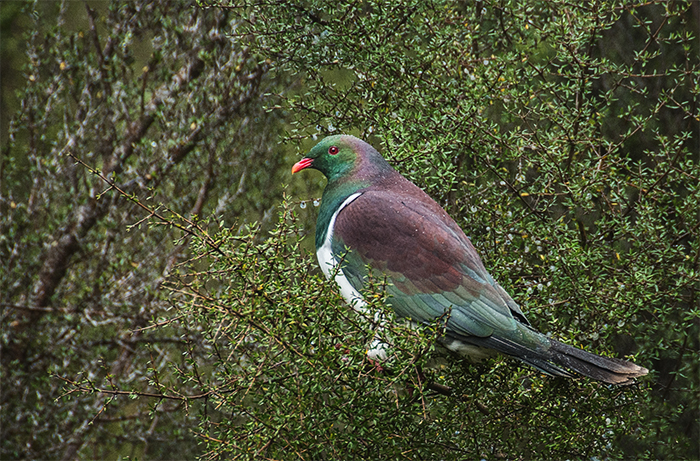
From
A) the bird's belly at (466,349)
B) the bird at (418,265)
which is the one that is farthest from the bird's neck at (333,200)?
the bird's belly at (466,349)

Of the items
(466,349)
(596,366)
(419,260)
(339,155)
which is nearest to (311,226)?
(339,155)

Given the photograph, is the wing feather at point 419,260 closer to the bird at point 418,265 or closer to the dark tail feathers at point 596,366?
the bird at point 418,265

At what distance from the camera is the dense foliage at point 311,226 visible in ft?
4.77

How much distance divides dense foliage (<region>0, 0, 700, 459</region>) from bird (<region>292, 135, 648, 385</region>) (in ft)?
0.28

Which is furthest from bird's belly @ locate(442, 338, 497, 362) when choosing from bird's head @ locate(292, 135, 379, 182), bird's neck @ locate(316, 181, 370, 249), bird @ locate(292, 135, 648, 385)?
bird's head @ locate(292, 135, 379, 182)

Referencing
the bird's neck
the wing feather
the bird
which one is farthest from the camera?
the bird's neck

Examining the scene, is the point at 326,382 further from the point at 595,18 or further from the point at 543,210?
the point at 595,18

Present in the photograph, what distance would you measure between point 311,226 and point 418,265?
5.81ft

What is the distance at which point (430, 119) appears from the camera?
2.02 metres

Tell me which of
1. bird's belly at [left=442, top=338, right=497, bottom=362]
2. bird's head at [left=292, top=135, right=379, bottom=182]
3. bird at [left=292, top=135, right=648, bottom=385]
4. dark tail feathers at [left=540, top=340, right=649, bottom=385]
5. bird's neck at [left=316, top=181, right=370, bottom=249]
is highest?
bird's head at [left=292, top=135, right=379, bottom=182]

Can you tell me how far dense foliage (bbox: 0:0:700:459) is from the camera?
4.77 ft

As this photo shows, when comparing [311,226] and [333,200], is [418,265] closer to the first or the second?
[333,200]

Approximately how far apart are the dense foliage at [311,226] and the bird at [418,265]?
0.28ft

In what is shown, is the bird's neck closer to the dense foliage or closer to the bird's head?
the bird's head
